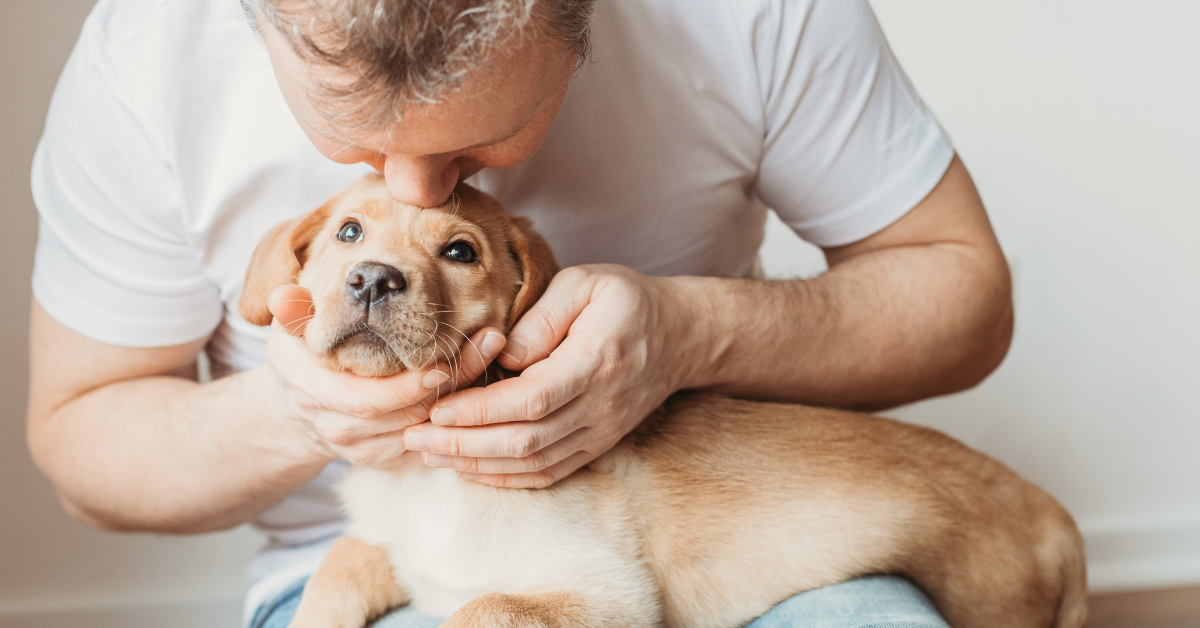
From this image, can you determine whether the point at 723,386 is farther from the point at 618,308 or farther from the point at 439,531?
the point at 439,531

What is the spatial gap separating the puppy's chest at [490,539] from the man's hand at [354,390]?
0.12m

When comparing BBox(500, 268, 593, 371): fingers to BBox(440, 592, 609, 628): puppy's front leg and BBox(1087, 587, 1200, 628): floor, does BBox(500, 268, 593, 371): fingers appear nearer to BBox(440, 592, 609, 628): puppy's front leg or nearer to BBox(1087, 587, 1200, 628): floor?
BBox(440, 592, 609, 628): puppy's front leg

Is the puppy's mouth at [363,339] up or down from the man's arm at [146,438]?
up

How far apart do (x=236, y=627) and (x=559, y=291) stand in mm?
2491

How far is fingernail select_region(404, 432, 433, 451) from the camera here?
1.28m

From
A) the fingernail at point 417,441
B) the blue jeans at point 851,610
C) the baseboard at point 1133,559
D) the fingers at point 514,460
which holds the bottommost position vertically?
the baseboard at point 1133,559

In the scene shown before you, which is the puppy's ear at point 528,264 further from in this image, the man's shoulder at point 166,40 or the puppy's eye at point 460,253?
the man's shoulder at point 166,40

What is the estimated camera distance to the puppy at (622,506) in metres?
1.29

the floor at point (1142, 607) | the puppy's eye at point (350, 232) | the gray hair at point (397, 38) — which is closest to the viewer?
the gray hair at point (397, 38)

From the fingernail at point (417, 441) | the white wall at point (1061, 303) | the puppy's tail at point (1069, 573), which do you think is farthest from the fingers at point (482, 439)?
the white wall at point (1061, 303)

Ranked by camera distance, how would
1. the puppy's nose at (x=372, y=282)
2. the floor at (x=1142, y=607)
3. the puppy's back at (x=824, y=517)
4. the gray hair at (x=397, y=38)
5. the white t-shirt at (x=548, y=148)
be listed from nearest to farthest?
the gray hair at (x=397, y=38), the puppy's nose at (x=372, y=282), the puppy's back at (x=824, y=517), the white t-shirt at (x=548, y=148), the floor at (x=1142, y=607)

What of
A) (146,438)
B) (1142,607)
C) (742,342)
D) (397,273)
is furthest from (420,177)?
(1142,607)

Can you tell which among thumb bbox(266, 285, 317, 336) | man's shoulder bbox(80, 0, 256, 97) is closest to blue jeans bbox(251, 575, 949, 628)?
thumb bbox(266, 285, 317, 336)

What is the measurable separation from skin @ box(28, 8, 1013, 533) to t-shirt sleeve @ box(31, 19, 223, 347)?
0.08 m
